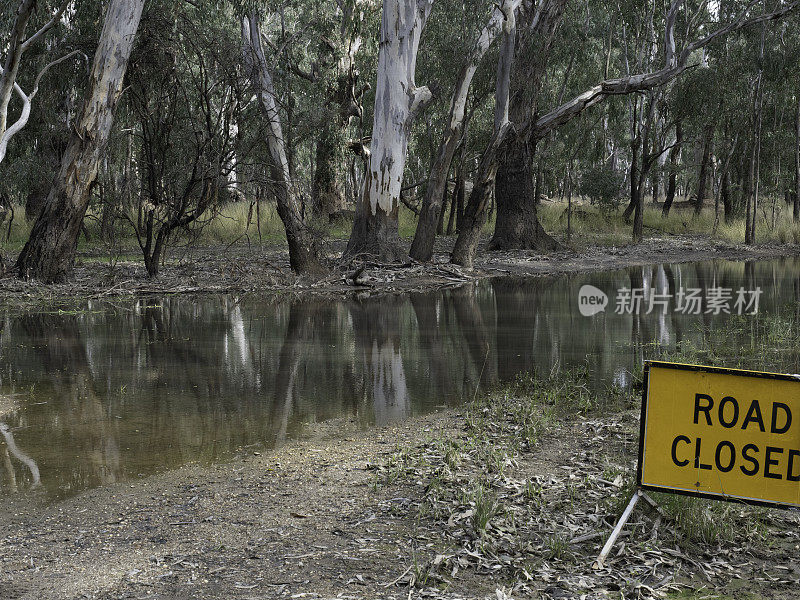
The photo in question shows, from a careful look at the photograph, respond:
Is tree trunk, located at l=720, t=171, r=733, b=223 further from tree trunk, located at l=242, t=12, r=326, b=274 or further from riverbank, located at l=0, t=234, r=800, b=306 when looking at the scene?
tree trunk, located at l=242, t=12, r=326, b=274

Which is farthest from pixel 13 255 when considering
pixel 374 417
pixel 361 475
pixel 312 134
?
pixel 361 475

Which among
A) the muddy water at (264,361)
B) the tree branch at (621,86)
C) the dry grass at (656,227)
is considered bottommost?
the muddy water at (264,361)

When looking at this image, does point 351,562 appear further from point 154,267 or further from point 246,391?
point 154,267

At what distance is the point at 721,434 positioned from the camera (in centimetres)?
392

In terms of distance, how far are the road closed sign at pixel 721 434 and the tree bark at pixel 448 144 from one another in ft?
45.7

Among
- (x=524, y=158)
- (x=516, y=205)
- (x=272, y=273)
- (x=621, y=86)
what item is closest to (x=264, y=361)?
(x=272, y=273)

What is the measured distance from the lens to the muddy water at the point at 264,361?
18.4 ft

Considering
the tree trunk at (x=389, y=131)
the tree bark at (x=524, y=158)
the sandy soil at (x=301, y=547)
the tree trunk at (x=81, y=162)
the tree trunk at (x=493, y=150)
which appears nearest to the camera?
the sandy soil at (x=301, y=547)

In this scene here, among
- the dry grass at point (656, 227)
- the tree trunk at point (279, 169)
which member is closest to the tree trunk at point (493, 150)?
the tree trunk at point (279, 169)

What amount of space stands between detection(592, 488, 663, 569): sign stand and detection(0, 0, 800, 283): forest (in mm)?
10557

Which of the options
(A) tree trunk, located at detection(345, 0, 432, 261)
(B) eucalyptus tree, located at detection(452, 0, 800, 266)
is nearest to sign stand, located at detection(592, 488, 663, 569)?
(A) tree trunk, located at detection(345, 0, 432, 261)

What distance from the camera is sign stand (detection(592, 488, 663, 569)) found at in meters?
3.70

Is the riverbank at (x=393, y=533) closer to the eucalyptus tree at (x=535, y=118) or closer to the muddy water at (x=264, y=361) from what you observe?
the muddy water at (x=264, y=361)

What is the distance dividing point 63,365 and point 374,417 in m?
3.45
